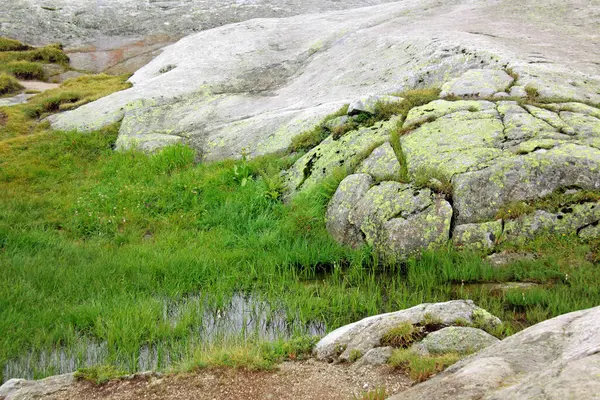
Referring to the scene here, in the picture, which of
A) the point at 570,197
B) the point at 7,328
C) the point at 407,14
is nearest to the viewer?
the point at 7,328

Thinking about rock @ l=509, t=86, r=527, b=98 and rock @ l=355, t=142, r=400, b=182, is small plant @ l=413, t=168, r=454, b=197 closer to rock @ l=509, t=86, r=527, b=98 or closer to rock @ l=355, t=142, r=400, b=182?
rock @ l=355, t=142, r=400, b=182

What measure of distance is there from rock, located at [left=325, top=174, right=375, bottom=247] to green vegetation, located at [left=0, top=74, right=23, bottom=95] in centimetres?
2804

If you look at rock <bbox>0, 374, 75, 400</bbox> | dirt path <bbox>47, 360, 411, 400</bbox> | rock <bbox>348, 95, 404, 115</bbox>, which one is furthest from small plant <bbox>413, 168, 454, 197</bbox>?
rock <bbox>0, 374, 75, 400</bbox>

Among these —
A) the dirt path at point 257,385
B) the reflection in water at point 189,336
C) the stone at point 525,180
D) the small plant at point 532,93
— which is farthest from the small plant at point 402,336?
the small plant at point 532,93

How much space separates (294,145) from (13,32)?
128 feet

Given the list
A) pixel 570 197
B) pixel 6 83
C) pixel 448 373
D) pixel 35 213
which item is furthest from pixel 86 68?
pixel 448 373

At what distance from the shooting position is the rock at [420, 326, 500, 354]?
24.6ft

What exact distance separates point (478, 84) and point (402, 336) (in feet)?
37.7

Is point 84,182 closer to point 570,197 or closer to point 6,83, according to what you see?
point 570,197

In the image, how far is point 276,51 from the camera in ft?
101

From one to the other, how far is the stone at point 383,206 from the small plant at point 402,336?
4.75 m

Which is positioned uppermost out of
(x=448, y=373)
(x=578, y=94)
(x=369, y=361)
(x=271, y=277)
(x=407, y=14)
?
(x=407, y=14)

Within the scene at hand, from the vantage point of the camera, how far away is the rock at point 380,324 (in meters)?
8.27

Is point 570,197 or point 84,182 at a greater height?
point 570,197
